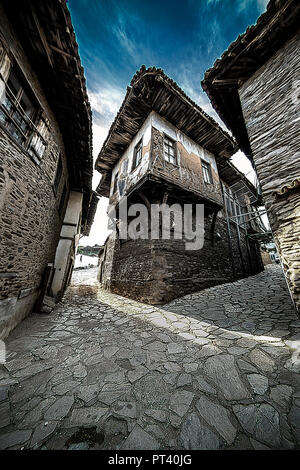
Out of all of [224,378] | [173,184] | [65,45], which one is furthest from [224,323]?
[65,45]

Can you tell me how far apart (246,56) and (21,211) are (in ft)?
25.0

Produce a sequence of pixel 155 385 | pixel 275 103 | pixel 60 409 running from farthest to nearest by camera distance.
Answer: pixel 275 103, pixel 155 385, pixel 60 409

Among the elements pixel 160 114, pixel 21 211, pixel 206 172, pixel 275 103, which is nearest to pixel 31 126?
pixel 21 211

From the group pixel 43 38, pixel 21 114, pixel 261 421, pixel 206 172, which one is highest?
pixel 206 172

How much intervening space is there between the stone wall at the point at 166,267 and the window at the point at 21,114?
4.80 metres

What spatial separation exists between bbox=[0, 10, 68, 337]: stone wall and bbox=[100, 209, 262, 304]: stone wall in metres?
3.58

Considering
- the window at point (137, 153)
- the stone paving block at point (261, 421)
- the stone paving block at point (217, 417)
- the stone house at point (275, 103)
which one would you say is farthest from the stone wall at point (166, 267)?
the stone paving block at point (261, 421)

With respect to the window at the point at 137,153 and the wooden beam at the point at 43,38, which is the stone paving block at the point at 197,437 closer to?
the wooden beam at the point at 43,38

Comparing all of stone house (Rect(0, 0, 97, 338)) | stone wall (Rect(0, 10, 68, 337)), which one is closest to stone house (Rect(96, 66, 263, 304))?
stone house (Rect(0, 0, 97, 338))

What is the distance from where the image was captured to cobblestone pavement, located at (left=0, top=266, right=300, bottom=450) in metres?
1.44

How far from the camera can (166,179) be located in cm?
627

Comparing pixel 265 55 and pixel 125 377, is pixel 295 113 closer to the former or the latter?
pixel 265 55

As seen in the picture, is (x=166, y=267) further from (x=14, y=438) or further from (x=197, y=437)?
(x=14, y=438)
